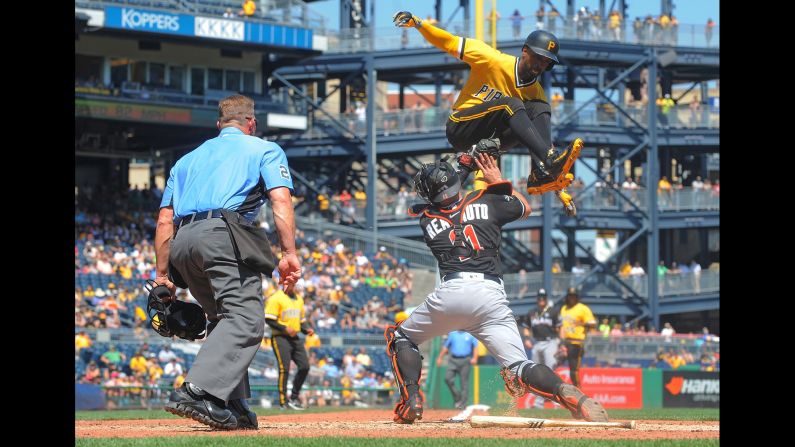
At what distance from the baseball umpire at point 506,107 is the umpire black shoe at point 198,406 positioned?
121 inches

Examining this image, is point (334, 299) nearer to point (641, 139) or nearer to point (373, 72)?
point (373, 72)

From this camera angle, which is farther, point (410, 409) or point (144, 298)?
point (144, 298)

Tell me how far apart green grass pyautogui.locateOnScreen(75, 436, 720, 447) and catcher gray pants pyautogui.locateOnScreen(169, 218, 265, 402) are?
503mm

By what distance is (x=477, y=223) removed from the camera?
9.59m

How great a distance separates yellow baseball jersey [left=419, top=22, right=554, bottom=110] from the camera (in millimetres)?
10188

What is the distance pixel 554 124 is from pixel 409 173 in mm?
6953

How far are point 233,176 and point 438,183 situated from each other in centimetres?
204

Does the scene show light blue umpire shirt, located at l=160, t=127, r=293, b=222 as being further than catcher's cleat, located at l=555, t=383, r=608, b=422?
No

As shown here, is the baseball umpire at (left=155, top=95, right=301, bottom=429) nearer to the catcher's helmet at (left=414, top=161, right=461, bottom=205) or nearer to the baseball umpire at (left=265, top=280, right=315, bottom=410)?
the catcher's helmet at (left=414, top=161, right=461, bottom=205)

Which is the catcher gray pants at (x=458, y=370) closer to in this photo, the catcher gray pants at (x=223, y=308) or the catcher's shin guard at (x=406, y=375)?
the catcher's shin guard at (x=406, y=375)

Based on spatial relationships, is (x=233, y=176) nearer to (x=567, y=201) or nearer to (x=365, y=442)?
(x=365, y=442)

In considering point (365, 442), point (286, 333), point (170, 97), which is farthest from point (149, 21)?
point (365, 442)

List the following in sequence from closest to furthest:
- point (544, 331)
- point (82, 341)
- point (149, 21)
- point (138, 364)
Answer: point (544, 331) → point (138, 364) → point (82, 341) → point (149, 21)

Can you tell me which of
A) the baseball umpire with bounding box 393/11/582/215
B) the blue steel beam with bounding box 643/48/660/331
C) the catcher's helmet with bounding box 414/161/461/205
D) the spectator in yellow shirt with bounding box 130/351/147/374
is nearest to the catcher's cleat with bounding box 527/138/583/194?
the baseball umpire with bounding box 393/11/582/215
